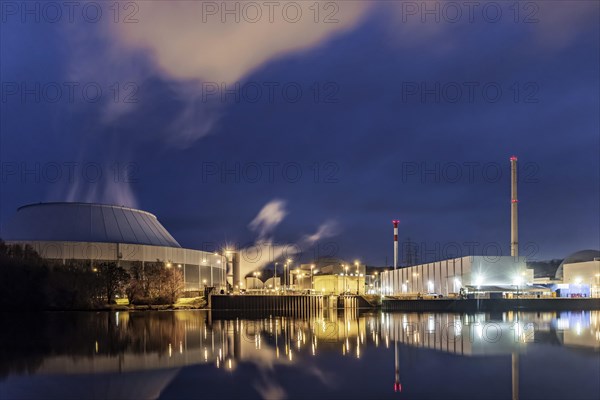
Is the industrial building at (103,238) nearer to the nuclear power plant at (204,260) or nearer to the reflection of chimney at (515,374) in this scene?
the nuclear power plant at (204,260)

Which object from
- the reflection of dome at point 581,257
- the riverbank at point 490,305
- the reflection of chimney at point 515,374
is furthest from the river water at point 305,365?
the reflection of dome at point 581,257

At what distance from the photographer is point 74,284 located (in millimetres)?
57375

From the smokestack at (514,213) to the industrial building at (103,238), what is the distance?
38.9 m

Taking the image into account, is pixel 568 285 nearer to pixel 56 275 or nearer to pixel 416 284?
pixel 416 284

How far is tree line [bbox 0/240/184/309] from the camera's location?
55000 mm

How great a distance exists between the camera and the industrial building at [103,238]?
254ft

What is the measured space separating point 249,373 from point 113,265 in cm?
5742

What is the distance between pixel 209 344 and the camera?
2253cm

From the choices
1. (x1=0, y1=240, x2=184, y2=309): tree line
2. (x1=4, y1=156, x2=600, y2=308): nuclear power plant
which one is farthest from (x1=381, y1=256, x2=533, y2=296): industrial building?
(x1=0, y1=240, x2=184, y2=309): tree line

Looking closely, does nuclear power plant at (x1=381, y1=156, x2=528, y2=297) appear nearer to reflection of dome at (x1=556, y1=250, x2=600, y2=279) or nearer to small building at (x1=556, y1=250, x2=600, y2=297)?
small building at (x1=556, y1=250, x2=600, y2=297)

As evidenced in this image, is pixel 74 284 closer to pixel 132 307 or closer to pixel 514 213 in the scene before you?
pixel 132 307

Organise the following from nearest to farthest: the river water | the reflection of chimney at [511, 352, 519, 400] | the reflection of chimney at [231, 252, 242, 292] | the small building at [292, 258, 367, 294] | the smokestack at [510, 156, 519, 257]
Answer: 1. the reflection of chimney at [511, 352, 519, 400]
2. the river water
3. the smokestack at [510, 156, 519, 257]
4. the small building at [292, 258, 367, 294]
5. the reflection of chimney at [231, 252, 242, 292]

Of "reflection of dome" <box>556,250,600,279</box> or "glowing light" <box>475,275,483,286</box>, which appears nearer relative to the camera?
"glowing light" <box>475,275,483,286</box>

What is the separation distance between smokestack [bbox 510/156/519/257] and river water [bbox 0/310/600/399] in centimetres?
4583
